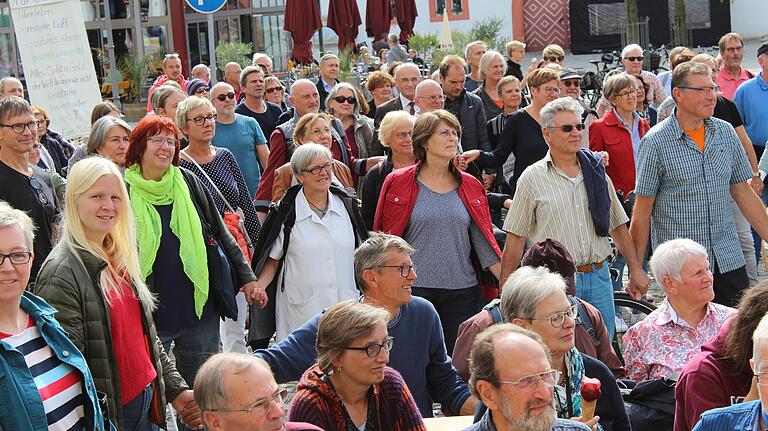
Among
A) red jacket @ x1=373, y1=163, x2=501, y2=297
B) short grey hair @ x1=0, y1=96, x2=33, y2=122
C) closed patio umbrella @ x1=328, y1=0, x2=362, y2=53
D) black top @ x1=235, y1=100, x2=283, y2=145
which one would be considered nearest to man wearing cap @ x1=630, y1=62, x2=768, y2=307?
red jacket @ x1=373, y1=163, x2=501, y2=297

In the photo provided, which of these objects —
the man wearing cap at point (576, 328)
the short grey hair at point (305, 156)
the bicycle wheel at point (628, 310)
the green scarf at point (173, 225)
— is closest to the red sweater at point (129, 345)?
the green scarf at point (173, 225)

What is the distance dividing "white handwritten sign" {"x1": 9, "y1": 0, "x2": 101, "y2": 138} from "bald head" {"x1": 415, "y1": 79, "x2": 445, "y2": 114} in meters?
3.62

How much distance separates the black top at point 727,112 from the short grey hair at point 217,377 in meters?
6.90

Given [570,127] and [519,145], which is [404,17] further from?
[570,127]

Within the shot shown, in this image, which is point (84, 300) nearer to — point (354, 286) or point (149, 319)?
point (149, 319)

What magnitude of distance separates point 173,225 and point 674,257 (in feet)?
8.42

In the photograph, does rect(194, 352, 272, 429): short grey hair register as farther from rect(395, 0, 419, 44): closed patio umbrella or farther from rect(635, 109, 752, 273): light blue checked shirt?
rect(395, 0, 419, 44): closed patio umbrella

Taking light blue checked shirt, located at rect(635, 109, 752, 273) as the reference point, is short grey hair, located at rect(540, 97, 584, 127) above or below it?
above

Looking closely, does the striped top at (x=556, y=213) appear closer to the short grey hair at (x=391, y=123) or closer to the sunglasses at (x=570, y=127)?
the sunglasses at (x=570, y=127)

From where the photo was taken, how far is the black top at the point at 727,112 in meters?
10.1

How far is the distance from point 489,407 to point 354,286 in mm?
3117

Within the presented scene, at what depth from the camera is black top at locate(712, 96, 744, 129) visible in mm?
10125

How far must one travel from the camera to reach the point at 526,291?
16.7 ft

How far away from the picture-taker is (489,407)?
427cm
